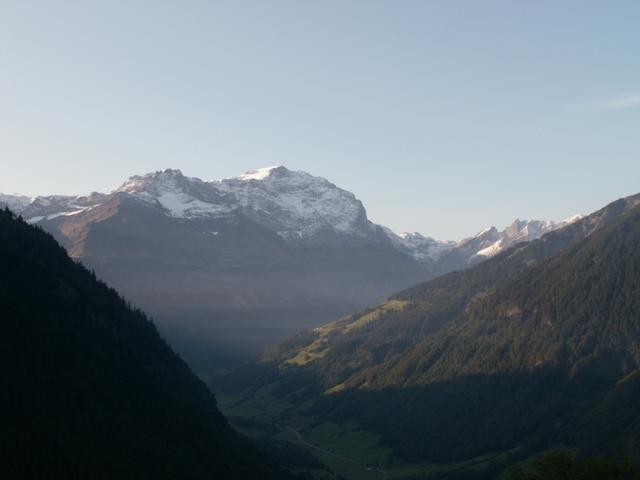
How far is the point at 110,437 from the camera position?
16650 cm

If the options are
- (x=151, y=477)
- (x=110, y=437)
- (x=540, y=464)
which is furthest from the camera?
(x=110, y=437)

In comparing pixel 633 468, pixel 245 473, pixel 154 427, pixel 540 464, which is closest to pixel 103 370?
pixel 154 427

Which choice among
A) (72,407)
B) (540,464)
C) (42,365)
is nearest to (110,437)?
(72,407)

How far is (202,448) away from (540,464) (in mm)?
103566

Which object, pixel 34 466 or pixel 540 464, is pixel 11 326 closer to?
pixel 34 466

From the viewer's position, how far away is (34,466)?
440ft

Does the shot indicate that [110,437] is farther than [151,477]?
Yes

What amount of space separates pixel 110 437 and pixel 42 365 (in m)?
22.6

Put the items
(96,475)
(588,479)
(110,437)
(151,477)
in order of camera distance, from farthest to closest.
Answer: (110,437) < (151,477) < (96,475) < (588,479)

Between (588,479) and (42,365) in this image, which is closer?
(588,479)

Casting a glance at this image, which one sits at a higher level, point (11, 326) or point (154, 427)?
point (11, 326)

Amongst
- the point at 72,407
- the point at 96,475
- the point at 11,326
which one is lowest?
the point at 96,475

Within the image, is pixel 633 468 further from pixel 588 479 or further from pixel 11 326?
pixel 11 326

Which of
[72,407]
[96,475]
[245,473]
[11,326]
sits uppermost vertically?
[11,326]
